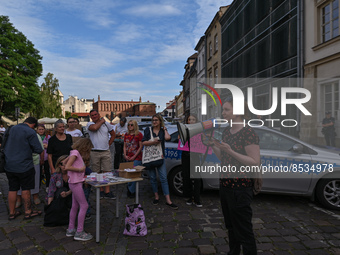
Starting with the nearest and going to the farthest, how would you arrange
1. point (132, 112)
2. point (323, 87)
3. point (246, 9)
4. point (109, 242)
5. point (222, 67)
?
point (109, 242) < point (323, 87) < point (246, 9) < point (222, 67) < point (132, 112)

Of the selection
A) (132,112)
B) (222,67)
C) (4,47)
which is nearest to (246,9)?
(222,67)

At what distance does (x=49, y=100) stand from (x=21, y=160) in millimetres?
45576

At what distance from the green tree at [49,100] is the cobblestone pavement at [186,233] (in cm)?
4055

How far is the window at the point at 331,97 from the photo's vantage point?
11539 mm

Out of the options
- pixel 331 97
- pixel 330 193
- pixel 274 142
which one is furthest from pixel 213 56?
pixel 330 193

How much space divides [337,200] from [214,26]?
2594cm

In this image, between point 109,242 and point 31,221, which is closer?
point 109,242

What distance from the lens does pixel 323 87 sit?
1239 cm

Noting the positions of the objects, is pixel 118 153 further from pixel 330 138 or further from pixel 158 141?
pixel 330 138

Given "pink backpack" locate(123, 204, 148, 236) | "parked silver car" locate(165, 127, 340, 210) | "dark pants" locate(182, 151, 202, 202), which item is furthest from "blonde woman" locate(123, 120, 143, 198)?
"pink backpack" locate(123, 204, 148, 236)

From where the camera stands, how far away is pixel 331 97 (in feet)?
38.9

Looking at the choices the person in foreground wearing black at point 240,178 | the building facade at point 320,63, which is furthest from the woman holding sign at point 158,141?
the building facade at point 320,63

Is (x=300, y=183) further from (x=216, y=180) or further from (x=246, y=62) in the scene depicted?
(x=246, y=62)

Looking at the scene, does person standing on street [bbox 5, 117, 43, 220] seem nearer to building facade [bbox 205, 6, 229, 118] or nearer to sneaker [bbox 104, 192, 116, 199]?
sneaker [bbox 104, 192, 116, 199]
